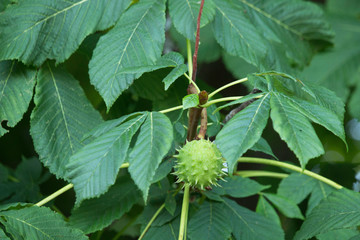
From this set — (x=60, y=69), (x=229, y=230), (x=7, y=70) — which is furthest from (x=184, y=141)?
(x=7, y=70)

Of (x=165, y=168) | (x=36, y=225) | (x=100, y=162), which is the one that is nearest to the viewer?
(x=100, y=162)

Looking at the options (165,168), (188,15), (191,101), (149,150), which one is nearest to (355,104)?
(188,15)

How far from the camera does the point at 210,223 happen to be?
145 centimetres

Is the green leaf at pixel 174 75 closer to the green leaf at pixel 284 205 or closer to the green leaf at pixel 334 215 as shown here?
the green leaf at pixel 334 215

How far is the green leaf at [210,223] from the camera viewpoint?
4.63 feet

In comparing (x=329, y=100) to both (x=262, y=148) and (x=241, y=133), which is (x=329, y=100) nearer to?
(x=262, y=148)

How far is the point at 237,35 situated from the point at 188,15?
0.18m

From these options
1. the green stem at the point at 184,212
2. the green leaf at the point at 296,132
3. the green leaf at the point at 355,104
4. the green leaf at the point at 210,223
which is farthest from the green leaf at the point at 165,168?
the green leaf at the point at 355,104

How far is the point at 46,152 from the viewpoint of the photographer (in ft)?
4.75

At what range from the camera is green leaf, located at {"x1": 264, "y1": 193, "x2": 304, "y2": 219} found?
5.66 ft

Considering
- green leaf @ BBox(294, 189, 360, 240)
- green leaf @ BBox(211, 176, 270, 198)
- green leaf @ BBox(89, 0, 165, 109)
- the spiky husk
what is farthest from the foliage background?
green leaf @ BBox(294, 189, 360, 240)

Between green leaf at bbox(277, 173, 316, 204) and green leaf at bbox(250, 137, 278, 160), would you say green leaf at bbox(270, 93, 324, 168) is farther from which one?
green leaf at bbox(277, 173, 316, 204)

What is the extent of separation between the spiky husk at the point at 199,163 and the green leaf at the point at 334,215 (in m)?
0.31

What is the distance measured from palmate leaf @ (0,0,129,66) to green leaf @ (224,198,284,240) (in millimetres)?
724
